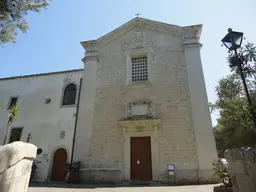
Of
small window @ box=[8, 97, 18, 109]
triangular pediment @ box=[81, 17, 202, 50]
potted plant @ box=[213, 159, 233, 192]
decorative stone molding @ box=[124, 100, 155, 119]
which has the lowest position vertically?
potted plant @ box=[213, 159, 233, 192]

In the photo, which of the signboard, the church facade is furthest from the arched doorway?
the signboard

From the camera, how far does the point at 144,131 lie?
384 inches

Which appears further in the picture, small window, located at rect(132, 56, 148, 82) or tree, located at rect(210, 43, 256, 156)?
small window, located at rect(132, 56, 148, 82)

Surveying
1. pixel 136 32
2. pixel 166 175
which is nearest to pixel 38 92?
pixel 136 32

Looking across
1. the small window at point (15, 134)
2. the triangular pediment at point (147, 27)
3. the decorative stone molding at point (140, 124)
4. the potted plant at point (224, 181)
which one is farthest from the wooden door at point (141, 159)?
the small window at point (15, 134)

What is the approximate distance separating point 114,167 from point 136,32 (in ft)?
30.2

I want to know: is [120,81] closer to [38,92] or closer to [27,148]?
[38,92]

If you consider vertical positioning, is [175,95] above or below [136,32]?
below

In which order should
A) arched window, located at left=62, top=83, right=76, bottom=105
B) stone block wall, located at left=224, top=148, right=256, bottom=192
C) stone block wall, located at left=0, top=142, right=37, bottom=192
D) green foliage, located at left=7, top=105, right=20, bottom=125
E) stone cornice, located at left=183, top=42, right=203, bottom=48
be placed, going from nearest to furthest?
stone block wall, located at left=0, top=142, right=37, bottom=192
stone block wall, located at left=224, top=148, right=256, bottom=192
stone cornice, located at left=183, top=42, right=203, bottom=48
green foliage, located at left=7, top=105, right=20, bottom=125
arched window, located at left=62, top=83, right=76, bottom=105

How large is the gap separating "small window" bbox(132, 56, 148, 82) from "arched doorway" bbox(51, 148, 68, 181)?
713 cm

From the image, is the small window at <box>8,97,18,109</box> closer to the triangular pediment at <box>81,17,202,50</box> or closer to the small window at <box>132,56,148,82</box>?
the triangular pediment at <box>81,17,202,50</box>

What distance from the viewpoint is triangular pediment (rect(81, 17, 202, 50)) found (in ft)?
38.4

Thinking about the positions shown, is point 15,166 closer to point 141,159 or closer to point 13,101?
point 141,159

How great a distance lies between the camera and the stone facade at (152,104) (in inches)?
354
